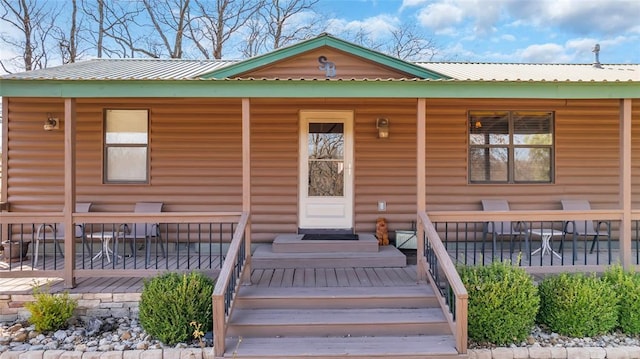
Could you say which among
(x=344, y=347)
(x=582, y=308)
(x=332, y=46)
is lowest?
(x=344, y=347)

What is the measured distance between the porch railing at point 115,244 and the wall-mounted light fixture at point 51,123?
152 centimetres

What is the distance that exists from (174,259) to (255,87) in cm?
297

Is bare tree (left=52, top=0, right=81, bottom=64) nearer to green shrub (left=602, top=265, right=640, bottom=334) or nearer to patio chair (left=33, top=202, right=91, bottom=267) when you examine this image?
patio chair (left=33, top=202, right=91, bottom=267)

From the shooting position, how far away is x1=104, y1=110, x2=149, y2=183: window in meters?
5.87

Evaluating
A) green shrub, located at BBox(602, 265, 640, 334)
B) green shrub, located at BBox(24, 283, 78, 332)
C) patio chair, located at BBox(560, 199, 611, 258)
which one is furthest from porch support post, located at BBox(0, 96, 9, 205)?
patio chair, located at BBox(560, 199, 611, 258)

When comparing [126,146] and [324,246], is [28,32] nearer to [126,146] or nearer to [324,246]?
[126,146]

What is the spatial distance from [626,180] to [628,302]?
4.77 feet

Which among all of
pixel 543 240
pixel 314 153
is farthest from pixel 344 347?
pixel 543 240

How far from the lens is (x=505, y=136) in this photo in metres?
6.08

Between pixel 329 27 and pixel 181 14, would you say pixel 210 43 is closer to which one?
pixel 181 14

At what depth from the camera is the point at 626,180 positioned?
4.25 m

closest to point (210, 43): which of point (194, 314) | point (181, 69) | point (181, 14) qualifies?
point (181, 14)

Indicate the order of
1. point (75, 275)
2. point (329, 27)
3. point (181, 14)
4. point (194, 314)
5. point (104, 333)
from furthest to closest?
1. point (329, 27)
2. point (181, 14)
3. point (75, 275)
4. point (104, 333)
5. point (194, 314)

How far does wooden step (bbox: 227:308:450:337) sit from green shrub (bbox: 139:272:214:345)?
327mm
